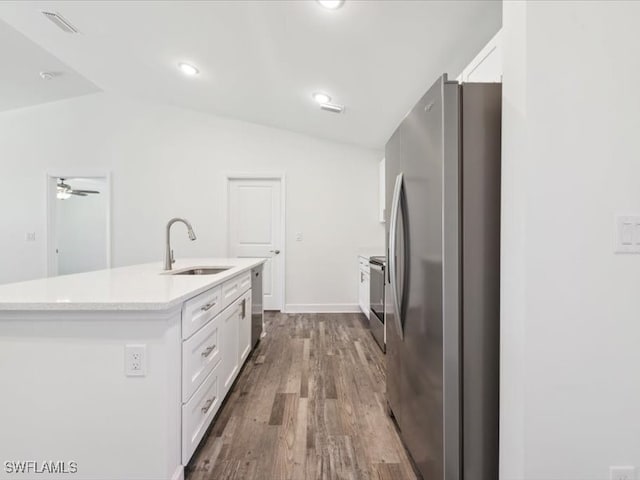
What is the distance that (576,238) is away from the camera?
939 mm

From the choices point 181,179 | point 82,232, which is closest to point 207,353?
point 181,179

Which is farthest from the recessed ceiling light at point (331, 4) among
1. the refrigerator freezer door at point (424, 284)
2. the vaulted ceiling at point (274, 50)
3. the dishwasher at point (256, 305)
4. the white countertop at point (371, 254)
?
the white countertop at point (371, 254)

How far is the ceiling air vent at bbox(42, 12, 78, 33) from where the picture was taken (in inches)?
104

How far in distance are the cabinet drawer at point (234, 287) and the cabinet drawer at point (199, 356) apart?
7.4 inches

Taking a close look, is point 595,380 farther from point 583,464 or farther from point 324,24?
point 324,24

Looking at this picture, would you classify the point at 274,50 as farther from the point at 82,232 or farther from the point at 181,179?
the point at 82,232

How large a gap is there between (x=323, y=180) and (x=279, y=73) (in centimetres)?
181

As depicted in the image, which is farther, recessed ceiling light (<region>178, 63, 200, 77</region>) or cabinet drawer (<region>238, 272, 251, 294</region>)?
recessed ceiling light (<region>178, 63, 200, 77</region>)

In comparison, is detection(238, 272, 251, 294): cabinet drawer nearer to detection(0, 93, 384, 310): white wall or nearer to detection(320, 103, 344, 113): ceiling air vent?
detection(0, 93, 384, 310): white wall

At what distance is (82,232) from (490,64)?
8.60 metres

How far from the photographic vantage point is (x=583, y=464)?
3.14 feet

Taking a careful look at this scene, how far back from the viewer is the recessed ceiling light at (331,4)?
186 cm

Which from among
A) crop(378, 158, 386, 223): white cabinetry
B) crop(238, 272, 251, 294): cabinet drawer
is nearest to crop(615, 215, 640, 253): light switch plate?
crop(238, 272, 251, 294): cabinet drawer

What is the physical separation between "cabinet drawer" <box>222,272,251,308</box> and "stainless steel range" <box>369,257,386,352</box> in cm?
122
